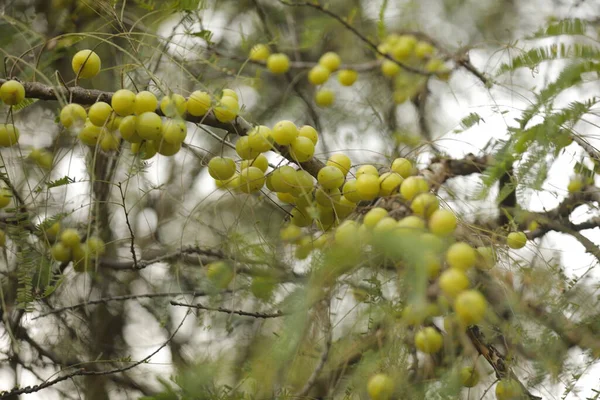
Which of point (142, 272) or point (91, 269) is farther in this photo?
point (142, 272)

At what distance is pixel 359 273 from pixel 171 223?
39.1 inches

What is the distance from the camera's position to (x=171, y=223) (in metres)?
1.71

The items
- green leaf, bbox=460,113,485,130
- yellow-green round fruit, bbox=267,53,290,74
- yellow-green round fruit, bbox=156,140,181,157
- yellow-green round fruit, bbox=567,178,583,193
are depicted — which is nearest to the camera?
yellow-green round fruit, bbox=156,140,181,157

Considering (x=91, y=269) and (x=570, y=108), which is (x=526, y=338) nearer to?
(x=570, y=108)

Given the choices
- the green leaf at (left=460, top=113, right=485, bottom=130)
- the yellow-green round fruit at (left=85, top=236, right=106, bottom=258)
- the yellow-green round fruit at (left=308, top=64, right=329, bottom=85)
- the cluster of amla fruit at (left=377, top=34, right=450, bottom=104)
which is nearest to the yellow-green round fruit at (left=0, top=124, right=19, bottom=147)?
the yellow-green round fruit at (left=85, top=236, right=106, bottom=258)

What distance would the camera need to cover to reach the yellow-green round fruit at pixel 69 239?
1352 millimetres

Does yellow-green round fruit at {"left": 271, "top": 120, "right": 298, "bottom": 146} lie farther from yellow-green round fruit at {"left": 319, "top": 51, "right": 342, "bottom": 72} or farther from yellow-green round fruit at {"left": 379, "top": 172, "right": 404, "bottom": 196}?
yellow-green round fruit at {"left": 319, "top": 51, "right": 342, "bottom": 72}

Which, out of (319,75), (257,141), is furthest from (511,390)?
(319,75)

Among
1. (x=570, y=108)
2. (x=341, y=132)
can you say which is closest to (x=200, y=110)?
(x=570, y=108)

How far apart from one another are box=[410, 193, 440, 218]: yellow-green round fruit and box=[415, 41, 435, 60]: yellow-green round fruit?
1.30 meters

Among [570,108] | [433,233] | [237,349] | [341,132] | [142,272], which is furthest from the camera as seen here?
[341,132]

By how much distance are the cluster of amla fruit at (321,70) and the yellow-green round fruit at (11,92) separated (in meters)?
0.99

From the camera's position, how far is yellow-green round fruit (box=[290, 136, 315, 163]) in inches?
35.1

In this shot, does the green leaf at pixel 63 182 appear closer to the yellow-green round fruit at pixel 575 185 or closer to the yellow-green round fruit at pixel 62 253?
the yellow-green round fruit at pixel 62 253
